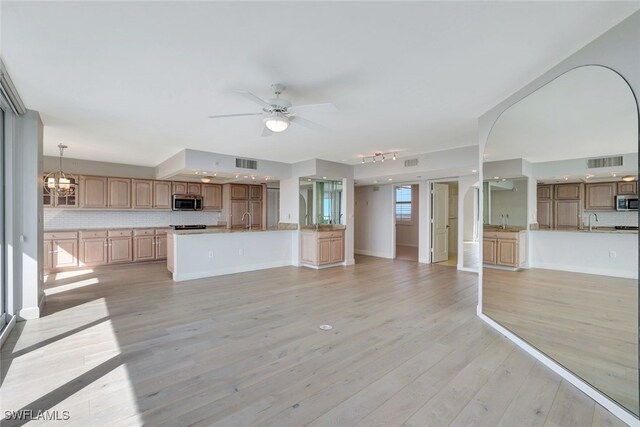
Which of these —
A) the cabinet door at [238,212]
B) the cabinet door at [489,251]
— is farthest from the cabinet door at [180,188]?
the cabinet door at [489,251]

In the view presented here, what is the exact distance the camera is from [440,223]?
26.1ft

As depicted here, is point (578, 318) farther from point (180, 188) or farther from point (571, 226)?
point (180, 188)

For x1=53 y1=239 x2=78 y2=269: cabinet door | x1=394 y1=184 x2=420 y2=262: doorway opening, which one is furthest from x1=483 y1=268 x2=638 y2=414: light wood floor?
x1=53 y1=239 x2=78 y2=269: cabinet door

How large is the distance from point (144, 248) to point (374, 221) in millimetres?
6473

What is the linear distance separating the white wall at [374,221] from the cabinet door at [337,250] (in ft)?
6.21

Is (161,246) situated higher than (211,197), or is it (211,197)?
(211,197)

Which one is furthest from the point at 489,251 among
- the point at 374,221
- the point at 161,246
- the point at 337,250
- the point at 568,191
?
the point at 161,246

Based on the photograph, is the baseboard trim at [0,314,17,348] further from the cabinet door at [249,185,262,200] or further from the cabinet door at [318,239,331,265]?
the cabinet door at [249,185,262,200]

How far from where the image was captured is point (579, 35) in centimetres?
207

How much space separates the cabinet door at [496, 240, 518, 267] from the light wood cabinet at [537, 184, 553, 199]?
871 mm

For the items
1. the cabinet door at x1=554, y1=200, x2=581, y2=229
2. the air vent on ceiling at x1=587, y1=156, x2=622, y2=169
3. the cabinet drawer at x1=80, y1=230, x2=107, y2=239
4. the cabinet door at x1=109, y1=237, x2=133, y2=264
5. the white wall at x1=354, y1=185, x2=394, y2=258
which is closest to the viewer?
the air vent on ceiling at x1=587, y1=156, x2=622, y2=169

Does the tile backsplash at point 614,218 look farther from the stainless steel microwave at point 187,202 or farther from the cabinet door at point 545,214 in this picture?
the stainless steel microwave at point 187,202

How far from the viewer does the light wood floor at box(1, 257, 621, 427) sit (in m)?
1.90

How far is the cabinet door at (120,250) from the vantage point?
23.2 feet
